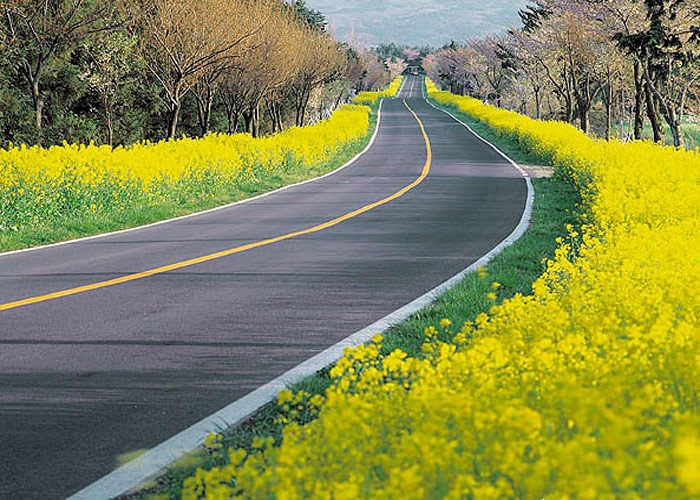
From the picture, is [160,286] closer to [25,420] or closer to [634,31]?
[25,420]

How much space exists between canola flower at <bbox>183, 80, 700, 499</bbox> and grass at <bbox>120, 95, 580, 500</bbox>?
0.62 meters

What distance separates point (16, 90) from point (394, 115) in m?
45.3

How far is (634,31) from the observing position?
3072 cm

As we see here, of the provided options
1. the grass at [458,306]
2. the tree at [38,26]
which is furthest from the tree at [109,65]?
the grass at [458,306]

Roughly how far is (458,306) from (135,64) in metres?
35.4

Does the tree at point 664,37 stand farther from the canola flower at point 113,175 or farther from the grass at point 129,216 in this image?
the canola flower at point 113,175

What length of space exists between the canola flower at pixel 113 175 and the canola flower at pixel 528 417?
11.2 m

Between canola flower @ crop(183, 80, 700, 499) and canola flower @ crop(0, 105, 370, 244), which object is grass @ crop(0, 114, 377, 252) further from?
canola flower @ crop(183, 80, 700, 499)

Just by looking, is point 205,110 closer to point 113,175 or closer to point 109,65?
point 109,65

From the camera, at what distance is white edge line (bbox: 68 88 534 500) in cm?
464

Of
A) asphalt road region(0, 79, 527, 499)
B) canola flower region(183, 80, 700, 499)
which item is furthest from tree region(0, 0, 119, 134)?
canola flower region(183, 80, 700, 499)

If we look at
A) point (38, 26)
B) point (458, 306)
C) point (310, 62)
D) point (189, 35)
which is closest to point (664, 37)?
point (189, 35)

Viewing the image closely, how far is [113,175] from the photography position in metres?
17.4

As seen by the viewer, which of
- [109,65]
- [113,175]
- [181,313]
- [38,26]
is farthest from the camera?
[109,65]
